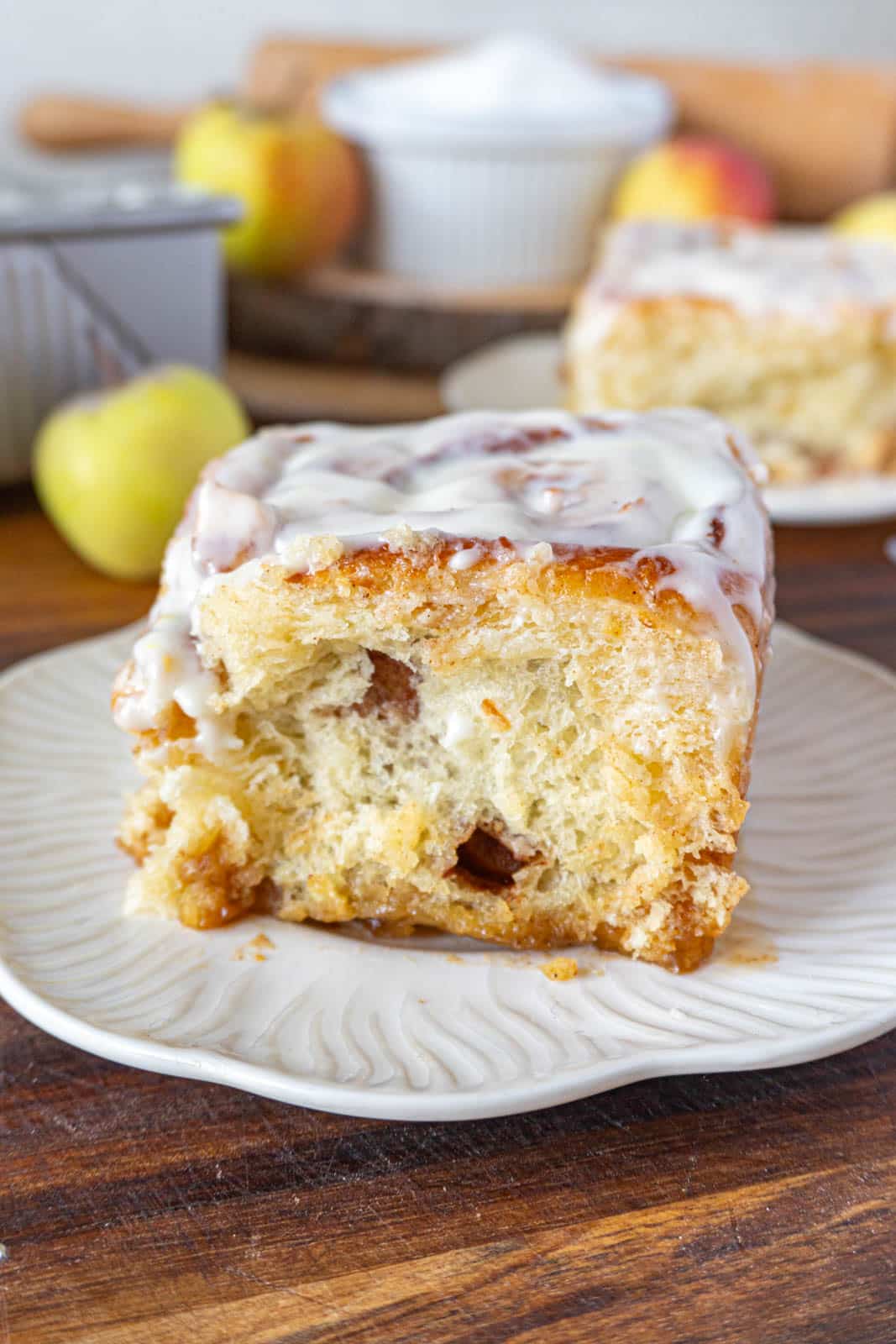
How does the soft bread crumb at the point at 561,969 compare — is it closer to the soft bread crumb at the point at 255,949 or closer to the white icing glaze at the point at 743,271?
the soft bread crumb at the point at 255,949

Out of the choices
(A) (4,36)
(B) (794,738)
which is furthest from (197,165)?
(B) (794,738)

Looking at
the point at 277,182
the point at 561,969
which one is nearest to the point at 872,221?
the point at 277,182

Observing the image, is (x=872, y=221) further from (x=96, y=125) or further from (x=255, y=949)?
(x=255, y=949)

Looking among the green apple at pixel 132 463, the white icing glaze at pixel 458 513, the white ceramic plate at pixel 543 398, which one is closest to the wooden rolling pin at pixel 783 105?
the white ceramic plate at pixel 543 398

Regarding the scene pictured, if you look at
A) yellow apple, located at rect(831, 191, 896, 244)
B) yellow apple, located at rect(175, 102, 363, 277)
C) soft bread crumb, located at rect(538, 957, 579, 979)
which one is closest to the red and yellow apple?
yellow apple, located at rect(831, 191, 896, 244)

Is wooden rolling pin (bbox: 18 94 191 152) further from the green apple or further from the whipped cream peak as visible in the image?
the green apple

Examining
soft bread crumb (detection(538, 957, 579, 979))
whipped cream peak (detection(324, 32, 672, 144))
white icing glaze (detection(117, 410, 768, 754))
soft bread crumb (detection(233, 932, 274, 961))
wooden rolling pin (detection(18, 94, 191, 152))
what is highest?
whipped cream peak (detection(324, 32, 672, 144))
